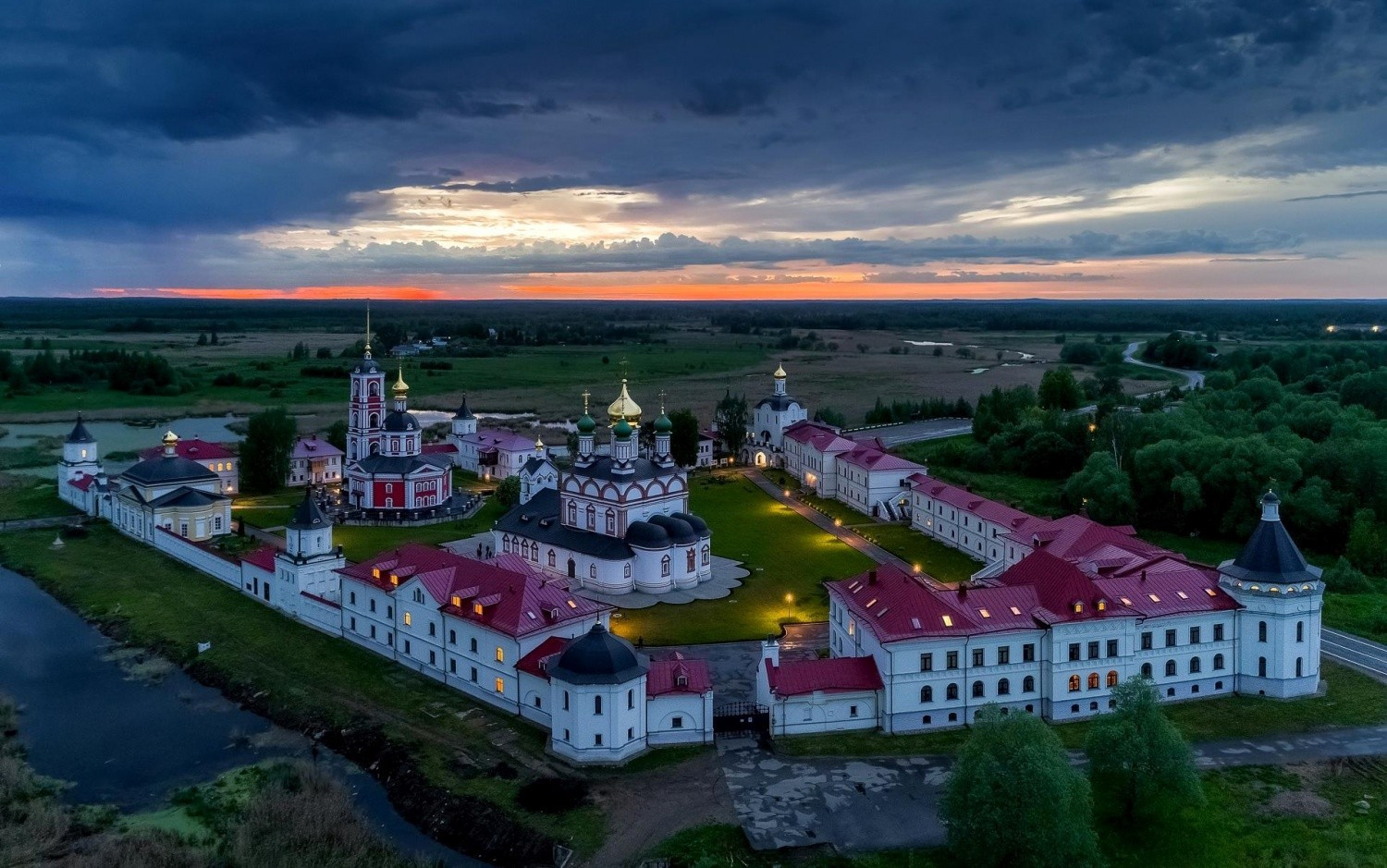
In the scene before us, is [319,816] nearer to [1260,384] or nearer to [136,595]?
[136,595]

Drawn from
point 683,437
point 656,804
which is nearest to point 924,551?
point 683,437

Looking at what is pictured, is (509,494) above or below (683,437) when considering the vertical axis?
below

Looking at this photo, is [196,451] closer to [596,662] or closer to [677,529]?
[677,529]

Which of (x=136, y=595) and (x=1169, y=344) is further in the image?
(x=1169, y=344)

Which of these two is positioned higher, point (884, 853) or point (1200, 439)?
point (1200, 439)

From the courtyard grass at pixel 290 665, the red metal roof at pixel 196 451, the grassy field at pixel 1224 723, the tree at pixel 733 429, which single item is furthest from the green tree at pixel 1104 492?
the red metal roof at pixel 196 451

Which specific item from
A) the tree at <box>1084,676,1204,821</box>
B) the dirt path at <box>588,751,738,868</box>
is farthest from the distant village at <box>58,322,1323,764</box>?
the tree at <box>1084,676,1204,821</box>

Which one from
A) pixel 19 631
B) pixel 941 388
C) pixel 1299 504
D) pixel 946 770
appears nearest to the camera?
pixel 946 770

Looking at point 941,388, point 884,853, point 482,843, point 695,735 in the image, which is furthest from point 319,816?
point 941,388
